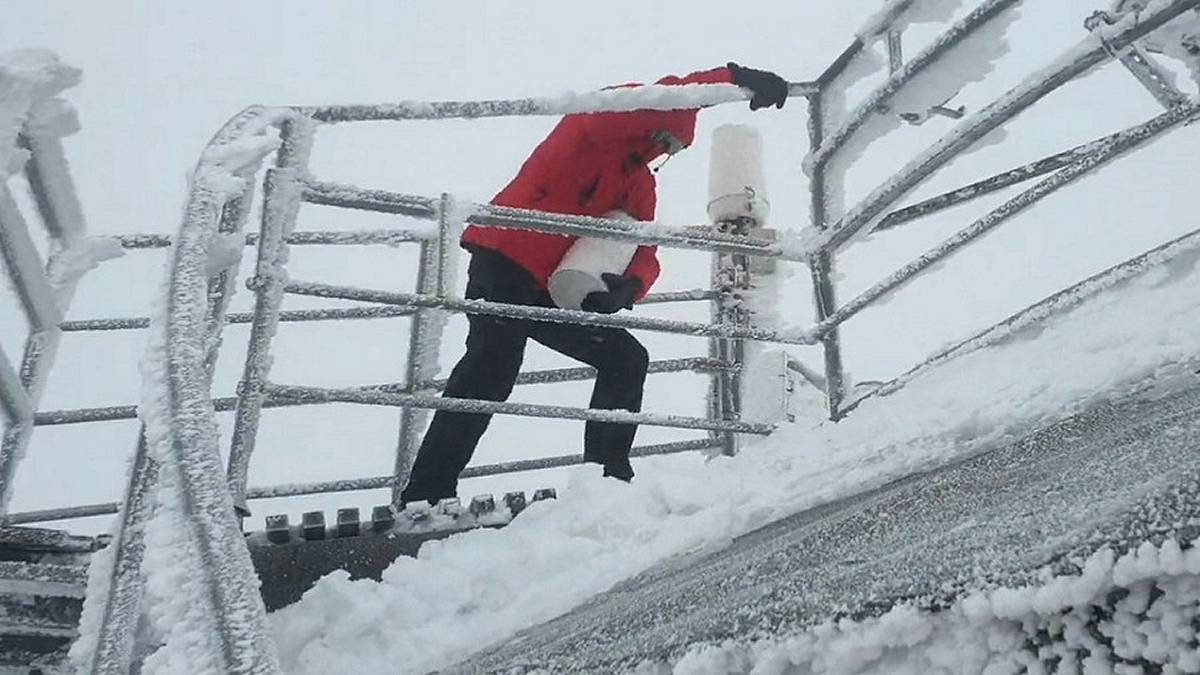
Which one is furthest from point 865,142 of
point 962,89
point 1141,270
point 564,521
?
point 564,521

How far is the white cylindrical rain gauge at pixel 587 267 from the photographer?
3.83m

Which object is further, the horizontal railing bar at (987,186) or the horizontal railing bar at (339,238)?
the horizontal railing bar at (339,238)

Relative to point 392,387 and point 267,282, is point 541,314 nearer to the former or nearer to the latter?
point 267,282

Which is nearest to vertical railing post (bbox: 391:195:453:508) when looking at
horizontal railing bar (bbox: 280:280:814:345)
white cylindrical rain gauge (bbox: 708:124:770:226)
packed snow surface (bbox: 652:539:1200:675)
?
horizontal railing bar (bbox: 280:280:814:345)

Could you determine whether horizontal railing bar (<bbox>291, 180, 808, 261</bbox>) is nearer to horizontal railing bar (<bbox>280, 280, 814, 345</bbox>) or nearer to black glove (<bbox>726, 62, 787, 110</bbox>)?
horizontal railing bar (<bbox>280, 280, 814, 345</bbox>)

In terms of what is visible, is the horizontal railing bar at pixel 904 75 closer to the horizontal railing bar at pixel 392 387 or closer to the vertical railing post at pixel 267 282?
the horizontal railing bar at pixel 392 387

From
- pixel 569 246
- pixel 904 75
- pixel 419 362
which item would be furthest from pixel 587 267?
pixel 904 75

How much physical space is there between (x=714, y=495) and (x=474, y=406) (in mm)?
750

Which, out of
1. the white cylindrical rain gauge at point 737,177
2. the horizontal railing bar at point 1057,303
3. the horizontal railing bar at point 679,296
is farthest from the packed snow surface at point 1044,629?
the white cylindrical rain gauge at point 737,177

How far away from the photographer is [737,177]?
487cm

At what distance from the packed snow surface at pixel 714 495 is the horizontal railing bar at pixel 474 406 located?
243mm

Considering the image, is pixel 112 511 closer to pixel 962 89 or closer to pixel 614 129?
pixel 614 129

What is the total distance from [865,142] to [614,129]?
101cm

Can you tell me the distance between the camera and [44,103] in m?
3.19
